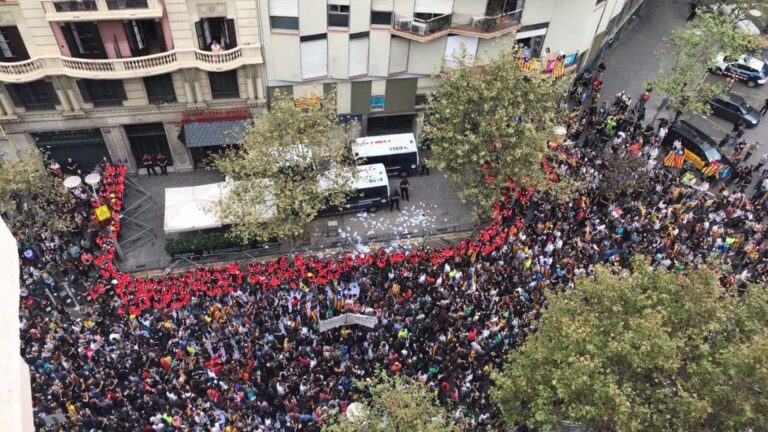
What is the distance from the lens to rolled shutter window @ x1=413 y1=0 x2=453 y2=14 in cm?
3278

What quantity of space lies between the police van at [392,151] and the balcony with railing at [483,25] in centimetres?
739

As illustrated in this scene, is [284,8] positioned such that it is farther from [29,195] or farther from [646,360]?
[646,360]

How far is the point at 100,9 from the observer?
1145 inches

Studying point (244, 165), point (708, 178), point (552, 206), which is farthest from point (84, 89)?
point (708, 178)

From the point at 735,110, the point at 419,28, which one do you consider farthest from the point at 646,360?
the point at 735,110

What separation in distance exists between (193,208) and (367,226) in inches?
396

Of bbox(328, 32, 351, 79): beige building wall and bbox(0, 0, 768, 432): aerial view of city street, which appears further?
bbox(328, 32, 351, 79): beige building wall

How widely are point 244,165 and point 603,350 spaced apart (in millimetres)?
18830

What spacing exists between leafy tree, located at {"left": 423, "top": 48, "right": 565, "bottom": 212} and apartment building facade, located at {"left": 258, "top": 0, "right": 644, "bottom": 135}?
9.04ft

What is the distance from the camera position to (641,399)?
64.5 ft

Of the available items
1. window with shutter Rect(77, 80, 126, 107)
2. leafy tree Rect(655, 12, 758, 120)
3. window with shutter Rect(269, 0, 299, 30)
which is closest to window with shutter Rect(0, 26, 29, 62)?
window with shutter Rect(77, 80, 126, 107)

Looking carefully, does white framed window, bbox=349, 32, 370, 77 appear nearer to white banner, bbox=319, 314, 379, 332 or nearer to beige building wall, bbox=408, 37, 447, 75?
beige building wall, bbox=408, 37, 447, 75

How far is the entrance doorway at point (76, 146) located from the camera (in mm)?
34231

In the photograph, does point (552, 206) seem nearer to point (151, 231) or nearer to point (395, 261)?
point (395, 261)
